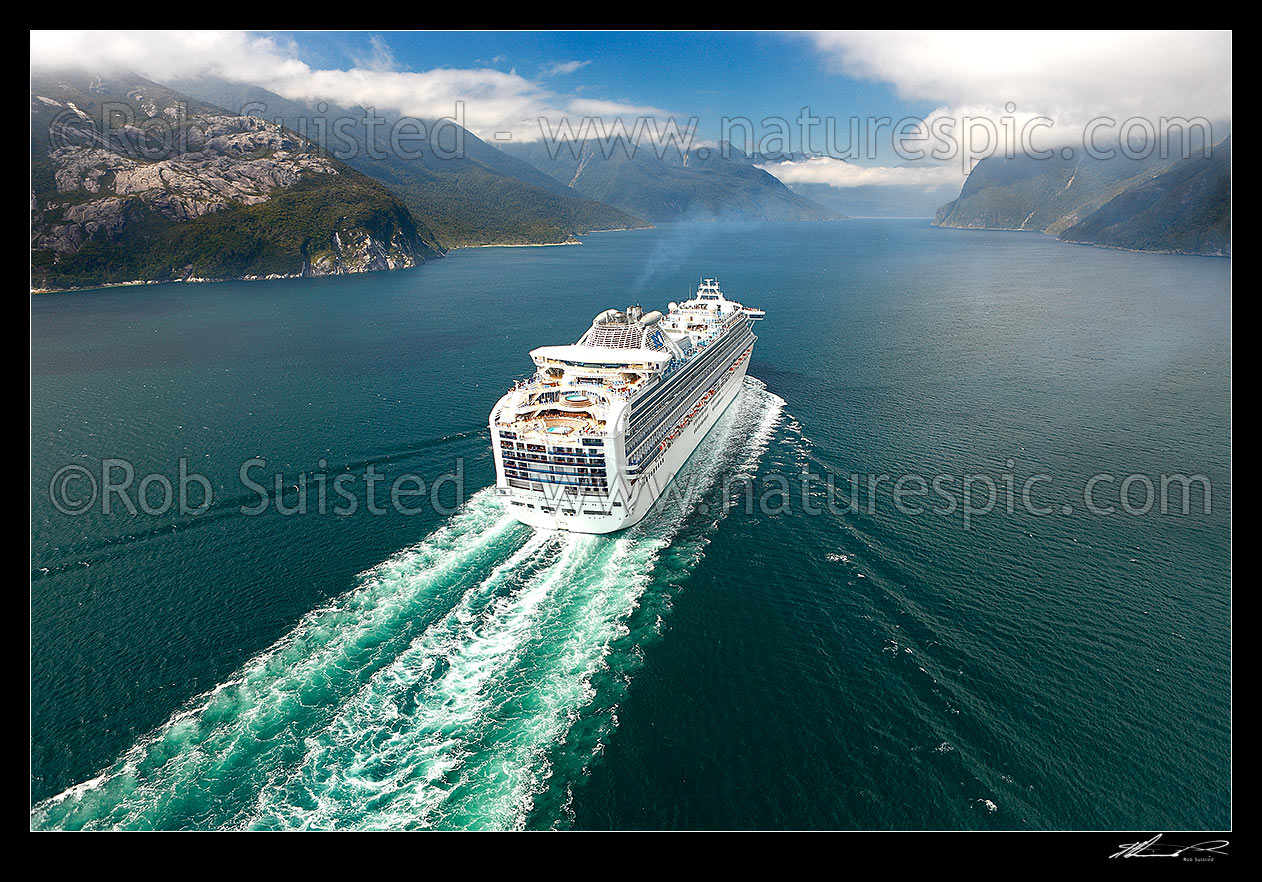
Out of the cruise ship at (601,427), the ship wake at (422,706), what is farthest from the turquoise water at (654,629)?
the cruise ship at (601,427)

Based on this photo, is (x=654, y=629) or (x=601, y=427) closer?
(x=654, y=629)

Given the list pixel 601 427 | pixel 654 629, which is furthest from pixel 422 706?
pixel 601 427

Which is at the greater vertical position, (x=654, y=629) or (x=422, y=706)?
(x=654, y=629)

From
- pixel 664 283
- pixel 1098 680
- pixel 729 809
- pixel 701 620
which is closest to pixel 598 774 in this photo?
pixel 729 809

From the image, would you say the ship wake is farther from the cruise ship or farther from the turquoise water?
the cruise ship

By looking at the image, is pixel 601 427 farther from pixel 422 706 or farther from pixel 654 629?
pixel 422 706
